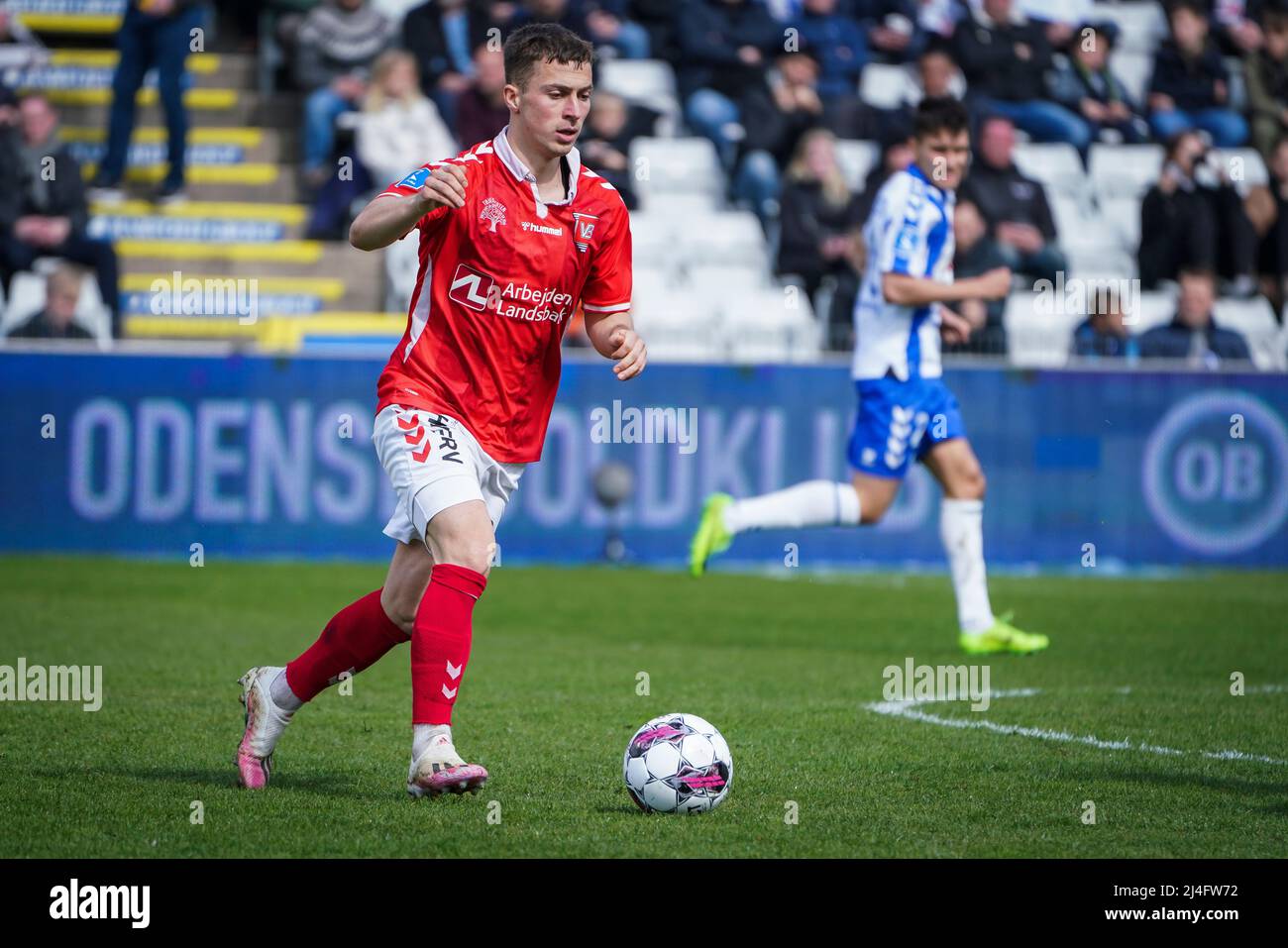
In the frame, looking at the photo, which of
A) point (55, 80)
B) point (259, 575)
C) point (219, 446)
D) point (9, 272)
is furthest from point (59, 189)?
point (259, 575)

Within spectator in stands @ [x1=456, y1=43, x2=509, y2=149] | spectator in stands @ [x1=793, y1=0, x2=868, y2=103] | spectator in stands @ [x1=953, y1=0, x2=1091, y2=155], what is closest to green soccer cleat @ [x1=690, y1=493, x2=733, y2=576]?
spectator in stands @ [x1=456, y1=43, x2=509, y2=149]

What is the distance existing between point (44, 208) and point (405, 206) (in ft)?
39.0

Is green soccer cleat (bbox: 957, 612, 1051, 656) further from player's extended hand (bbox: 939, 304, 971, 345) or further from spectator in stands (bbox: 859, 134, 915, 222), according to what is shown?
spectator in stands (bbox: 859, 134, 915, 222)

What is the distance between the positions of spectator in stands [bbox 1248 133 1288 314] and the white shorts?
45.9ft

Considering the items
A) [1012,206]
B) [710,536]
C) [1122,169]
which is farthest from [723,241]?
[710,536]

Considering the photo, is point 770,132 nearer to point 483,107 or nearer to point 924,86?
point 924,86

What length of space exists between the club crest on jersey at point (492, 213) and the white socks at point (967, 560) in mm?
4520

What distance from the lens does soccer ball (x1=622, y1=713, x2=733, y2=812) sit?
5172mm

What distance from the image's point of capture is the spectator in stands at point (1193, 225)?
17.4 metres

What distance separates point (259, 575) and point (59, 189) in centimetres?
522

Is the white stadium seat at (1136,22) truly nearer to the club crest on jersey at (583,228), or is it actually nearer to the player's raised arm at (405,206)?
the club crest on jersey at (583,228)

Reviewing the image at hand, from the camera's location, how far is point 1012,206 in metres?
17.3

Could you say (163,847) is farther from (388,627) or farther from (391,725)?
(391,725)
